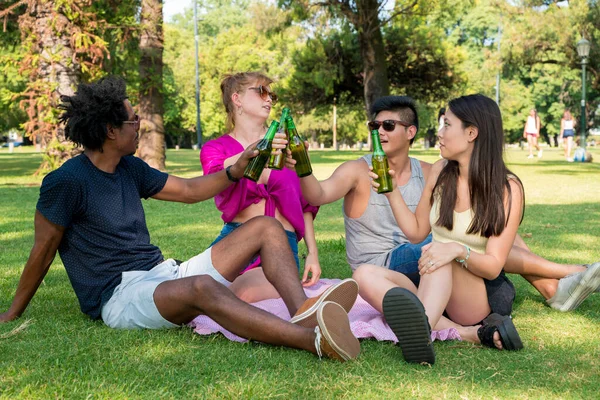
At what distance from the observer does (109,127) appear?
4082 millimetres

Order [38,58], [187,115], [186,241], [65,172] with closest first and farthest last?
[65,172], [186,241], [38,58], [187,115]

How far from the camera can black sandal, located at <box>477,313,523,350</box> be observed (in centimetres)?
379

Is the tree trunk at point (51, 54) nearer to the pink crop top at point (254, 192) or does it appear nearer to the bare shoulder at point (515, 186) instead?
the pink crop top at point (254, 192)

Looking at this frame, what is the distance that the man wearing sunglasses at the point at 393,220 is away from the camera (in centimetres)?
476

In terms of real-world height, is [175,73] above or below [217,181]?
above

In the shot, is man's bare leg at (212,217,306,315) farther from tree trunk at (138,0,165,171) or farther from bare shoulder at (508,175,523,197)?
tree trunk at (138,0,165,171)

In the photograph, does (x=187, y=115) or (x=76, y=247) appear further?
(x=187, y=115)

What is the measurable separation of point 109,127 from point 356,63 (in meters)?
25.7

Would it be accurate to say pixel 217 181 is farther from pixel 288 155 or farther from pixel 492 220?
pixel 492 220

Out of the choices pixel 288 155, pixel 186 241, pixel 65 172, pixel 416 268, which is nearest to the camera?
pixel 65 172

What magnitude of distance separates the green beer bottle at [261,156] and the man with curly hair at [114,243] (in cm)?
4

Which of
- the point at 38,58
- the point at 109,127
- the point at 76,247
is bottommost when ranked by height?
the point at 76,247

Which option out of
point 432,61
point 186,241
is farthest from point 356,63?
point 186,241

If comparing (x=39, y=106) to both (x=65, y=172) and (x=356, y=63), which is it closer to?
(x=65, y=172)
